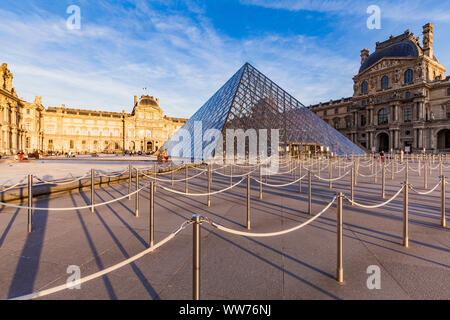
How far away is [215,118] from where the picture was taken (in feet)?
66.9

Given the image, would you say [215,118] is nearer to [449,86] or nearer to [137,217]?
[137,217]

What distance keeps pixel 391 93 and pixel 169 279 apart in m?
54.5

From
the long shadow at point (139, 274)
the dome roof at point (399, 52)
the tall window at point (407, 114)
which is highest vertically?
the dome roof at point (399, 52)

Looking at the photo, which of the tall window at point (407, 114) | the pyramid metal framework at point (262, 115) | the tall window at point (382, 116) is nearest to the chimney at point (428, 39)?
the tall window at point (407, 114)

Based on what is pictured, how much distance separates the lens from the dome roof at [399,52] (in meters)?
41.9

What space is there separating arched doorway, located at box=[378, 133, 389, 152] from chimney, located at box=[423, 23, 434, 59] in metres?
16.0

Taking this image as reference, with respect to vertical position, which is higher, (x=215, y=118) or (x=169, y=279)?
(x=215, y=118)

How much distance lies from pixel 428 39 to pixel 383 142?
20335mm

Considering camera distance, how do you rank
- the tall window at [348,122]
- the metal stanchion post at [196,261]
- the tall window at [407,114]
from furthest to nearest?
the tall window at [348,122], the tall window at [407,114], the metal stanchion post at [196,261]

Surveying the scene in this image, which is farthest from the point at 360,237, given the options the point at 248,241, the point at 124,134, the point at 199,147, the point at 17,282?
the point at 124,134

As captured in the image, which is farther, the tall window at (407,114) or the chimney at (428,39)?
the chimney at (428,39)

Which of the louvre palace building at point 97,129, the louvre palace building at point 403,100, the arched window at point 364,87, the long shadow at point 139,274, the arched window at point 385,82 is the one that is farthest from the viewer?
the louvre palace building at point 97,129

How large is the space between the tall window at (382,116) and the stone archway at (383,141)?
2.41 m

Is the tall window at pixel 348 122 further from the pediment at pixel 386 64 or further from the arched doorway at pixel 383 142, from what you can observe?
the pediment at pixel 386 64
